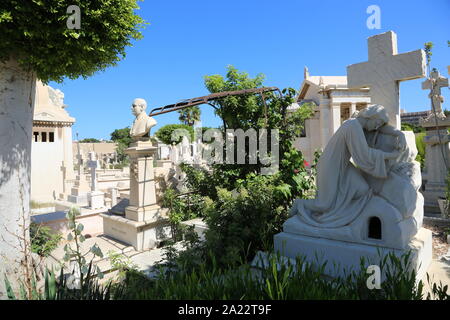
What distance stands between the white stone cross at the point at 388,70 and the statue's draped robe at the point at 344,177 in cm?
98

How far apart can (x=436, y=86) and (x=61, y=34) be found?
1077cm

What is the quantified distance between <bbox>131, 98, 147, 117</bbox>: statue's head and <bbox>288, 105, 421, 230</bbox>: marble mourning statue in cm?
536

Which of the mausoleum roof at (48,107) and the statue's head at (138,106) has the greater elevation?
the mausoleum roof at (48,107)

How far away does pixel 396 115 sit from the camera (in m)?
3.99

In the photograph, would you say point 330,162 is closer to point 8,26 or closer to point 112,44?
point 112,44

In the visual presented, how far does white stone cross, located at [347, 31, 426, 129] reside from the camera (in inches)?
155

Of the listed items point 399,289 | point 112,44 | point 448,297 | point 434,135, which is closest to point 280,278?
Answer: point 399,289

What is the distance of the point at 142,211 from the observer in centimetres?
672

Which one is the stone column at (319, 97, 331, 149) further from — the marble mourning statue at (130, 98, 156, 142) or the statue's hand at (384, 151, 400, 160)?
the statue's hand at (384, 151, 400, 160)

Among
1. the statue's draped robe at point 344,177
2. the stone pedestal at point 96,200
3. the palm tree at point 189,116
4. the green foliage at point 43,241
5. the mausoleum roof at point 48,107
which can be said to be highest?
the palm tree at point 189,116

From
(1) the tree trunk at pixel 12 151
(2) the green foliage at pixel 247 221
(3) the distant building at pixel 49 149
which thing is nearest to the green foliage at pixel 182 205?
(2) the green foliage at pixel 247 221

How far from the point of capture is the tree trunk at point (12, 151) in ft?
11.8

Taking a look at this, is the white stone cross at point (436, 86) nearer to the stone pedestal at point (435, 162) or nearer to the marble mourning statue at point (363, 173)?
the stone pedestal at point (435, 162)
